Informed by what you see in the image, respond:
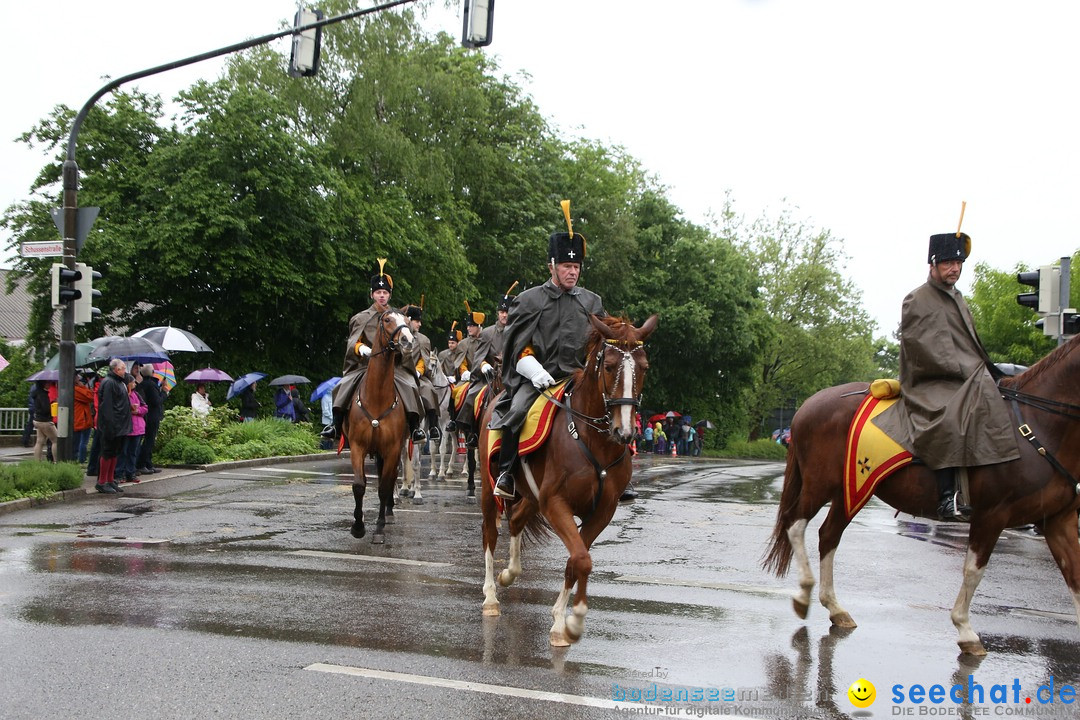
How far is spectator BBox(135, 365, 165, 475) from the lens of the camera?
18891 millimetres

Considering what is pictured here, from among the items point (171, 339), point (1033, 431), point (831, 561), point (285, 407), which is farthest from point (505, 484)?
point (285, 407)

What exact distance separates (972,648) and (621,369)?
316 centimetres

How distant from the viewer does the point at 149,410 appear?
62.3 feet

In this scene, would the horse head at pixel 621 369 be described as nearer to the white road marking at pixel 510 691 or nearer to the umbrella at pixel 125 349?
the white road marking at pixel 510 691

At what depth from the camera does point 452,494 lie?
18000mm

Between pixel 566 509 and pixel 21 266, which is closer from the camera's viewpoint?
pixel 566 509

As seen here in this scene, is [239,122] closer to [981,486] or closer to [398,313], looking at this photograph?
[398,313]

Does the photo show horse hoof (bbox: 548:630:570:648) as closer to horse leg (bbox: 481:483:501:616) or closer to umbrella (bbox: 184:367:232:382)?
horse leg (bbox: 481:483:501:616)

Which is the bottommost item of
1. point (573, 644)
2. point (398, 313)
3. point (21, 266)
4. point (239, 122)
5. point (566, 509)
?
point (573, 644)

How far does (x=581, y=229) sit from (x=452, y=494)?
3583 centimetres

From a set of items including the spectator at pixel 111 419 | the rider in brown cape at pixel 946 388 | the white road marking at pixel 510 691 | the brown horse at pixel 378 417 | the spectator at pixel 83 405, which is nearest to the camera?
the white road marking at pixel 510 691

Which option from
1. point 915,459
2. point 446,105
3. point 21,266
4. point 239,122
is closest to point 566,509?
point 915,459

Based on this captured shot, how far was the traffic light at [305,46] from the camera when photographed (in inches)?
648

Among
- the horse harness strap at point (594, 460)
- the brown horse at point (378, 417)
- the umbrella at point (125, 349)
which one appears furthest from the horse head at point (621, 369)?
the umbrella at point (125, 349)
